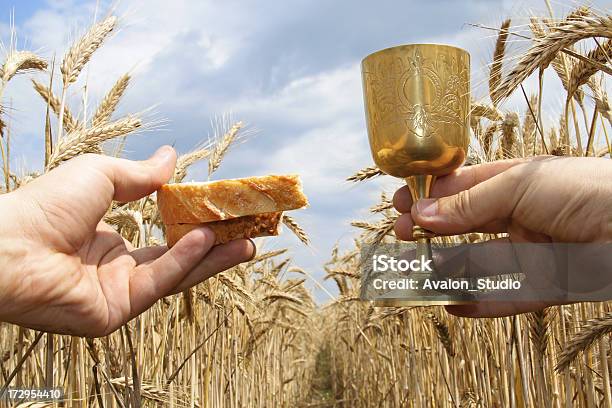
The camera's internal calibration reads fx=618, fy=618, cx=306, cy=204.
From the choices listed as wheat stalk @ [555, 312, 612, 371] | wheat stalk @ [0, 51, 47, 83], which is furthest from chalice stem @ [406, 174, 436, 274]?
wheat stalk @ [0, 51, 47, 83]

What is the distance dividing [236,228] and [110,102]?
36.9 inches

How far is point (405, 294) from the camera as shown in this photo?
1.42 meters

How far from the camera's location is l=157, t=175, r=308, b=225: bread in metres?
1.58

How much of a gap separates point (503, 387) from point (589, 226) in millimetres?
1019

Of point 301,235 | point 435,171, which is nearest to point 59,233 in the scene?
point 435,171

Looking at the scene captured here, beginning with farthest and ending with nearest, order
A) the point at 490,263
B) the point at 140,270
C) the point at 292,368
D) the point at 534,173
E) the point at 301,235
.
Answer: the point at 292,368, the point at 301,235, the point at 490,263, the point at 140,270, the point at 534,173

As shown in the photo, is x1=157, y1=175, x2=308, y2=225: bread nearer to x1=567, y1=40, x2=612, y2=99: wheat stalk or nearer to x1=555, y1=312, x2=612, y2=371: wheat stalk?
x1=555, y1=312, x2=612, y2=371: wheat stalk

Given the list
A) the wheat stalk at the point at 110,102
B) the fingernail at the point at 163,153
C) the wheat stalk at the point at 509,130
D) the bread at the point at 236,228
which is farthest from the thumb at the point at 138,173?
the wheat stalk at the point at 509,130


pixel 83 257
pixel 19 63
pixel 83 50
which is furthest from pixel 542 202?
pixel 19 63

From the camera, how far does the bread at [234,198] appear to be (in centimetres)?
158

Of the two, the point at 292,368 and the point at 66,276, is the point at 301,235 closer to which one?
the point at 66,276

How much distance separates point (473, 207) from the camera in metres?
1.43

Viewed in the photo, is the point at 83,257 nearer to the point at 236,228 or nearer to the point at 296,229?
the point at 236,228

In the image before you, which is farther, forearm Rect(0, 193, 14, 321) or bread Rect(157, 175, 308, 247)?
bread Rect(157, 175, 308, 247)
